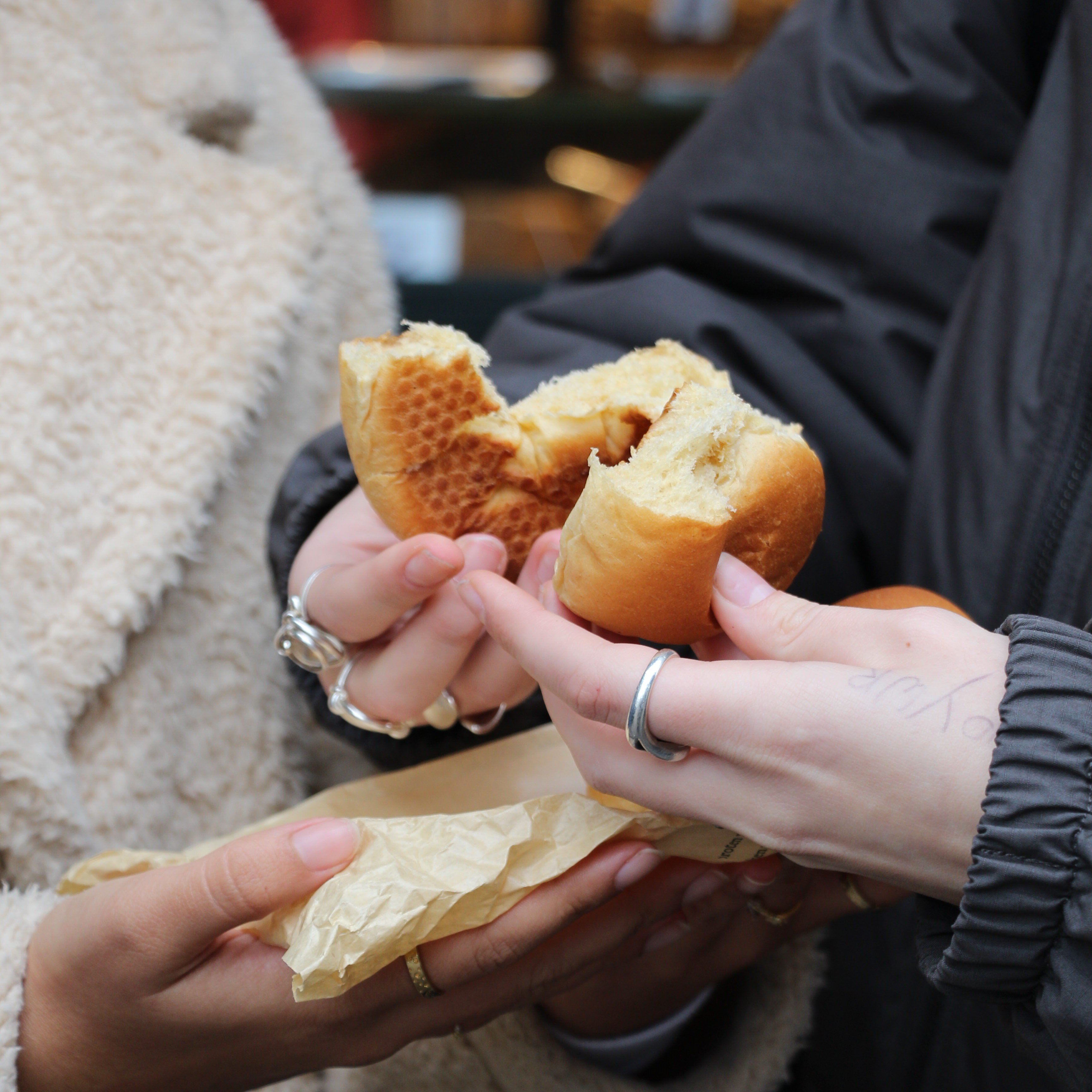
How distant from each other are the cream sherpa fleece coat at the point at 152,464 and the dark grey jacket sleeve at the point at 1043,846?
1.59 feet

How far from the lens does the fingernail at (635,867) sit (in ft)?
2.55

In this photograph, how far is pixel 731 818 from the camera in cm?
65

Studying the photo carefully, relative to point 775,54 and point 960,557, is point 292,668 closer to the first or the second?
point 960,557

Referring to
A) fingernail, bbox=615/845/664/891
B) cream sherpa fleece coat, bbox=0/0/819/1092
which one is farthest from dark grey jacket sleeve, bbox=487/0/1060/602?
fingernail, bbox=615/845/664/891

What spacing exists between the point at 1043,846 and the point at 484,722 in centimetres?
56

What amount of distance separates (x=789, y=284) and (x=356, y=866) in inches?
33.8

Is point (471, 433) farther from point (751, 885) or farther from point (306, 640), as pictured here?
point (751, 885)

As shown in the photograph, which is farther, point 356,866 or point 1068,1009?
point 356,866

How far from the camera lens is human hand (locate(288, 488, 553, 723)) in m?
0.78

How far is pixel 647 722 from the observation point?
62 centimetres

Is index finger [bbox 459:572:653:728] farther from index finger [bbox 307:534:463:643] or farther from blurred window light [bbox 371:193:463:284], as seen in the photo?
blurred window light [bbox 371:193:463:284]

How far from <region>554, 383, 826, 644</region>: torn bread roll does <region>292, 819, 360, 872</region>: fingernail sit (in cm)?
27

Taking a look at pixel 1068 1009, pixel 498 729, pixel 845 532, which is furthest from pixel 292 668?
pixel 1068 1009

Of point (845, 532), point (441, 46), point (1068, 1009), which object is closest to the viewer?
point (1068, 1009)
